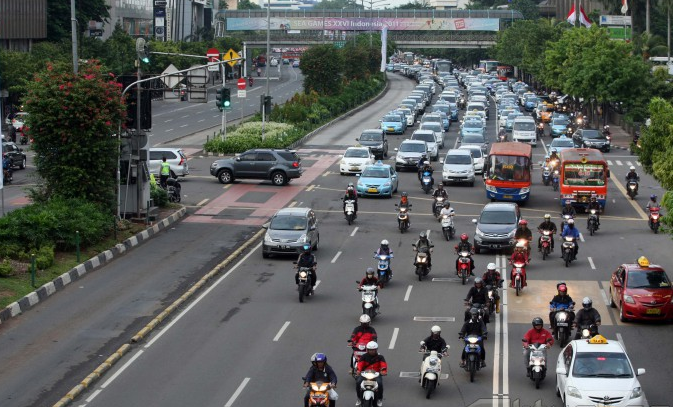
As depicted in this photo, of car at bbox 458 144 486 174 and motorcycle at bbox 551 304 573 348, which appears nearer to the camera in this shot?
motorcycle at bbox 551 304 573 348

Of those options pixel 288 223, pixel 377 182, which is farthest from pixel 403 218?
pixel 377 182

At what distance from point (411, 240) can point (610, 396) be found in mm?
20141

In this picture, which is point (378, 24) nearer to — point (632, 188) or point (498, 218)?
point (632, 188)

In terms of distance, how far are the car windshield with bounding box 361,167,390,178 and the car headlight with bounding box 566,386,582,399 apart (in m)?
29.5

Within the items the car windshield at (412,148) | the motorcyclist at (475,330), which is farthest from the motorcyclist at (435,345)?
the car windshield at (412,148)

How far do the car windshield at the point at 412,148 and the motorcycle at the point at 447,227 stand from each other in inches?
747

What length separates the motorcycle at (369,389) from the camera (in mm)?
20016

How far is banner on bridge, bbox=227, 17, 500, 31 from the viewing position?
537 ft

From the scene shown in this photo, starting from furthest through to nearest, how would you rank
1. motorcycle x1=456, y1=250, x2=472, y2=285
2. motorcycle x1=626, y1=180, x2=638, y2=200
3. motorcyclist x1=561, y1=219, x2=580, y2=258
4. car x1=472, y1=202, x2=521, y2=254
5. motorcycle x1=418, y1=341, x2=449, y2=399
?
motorcycle x1=626, y1=180, x2=638, y2=200 < car x1=472, y1=202, x2=521, y2=254 < motorcyclist x1=561, y1=219, x2=580, y2=258 < motorcycle x1=456, y1=250, x2=472, y2=285 < motorcycle x1=418, y1=341, x2=449, y2=399

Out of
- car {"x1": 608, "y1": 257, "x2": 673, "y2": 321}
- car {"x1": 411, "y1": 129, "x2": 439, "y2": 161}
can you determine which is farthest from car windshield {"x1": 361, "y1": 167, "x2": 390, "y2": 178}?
car {"x1": 608, "y1": 257, "x2": 673, "y2": 321}

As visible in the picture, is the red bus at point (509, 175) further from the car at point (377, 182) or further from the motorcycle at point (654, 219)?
the motorcycle at point (654, 219)

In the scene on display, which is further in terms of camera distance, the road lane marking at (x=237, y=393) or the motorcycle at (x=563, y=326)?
the motorcycle at (x=563, y=326)

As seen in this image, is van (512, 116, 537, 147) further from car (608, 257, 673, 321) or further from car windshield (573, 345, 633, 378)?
car windshield (573, 345, 633, 378)

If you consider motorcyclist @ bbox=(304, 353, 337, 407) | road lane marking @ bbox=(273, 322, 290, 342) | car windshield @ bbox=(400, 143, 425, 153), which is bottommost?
road lane marking @ bbox=(273, 322, 290, 342)
